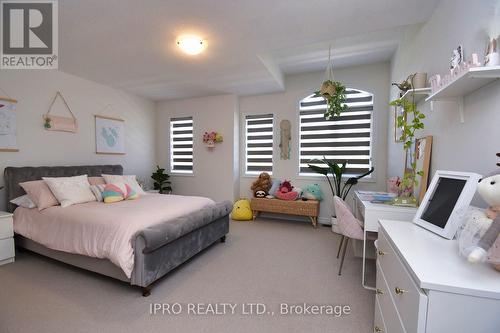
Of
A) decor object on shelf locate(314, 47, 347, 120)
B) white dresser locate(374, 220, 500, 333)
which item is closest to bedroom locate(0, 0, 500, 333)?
white dresser locate(374, 220, 500, 333)

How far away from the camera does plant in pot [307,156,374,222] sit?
369 cm

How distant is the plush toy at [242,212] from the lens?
13.9ft

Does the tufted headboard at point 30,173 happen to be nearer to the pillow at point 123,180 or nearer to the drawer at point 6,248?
the pillow at point 123,180

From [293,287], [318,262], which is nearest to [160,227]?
[293,287]

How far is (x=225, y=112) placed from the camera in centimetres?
443

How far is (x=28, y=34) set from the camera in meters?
2.33

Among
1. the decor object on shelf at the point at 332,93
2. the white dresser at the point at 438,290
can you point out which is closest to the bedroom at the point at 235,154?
the white dresser at the point at 438,290

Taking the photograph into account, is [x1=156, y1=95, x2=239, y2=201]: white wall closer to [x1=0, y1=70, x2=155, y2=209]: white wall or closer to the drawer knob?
[x1=0, y1=70, x2=155, y2=209]: white wall

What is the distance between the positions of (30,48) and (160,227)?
2.61m

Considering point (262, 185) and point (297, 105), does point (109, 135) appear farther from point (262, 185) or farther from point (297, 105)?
point (297, 105)

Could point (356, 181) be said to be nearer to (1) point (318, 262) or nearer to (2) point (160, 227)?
(1) point (318, 262)

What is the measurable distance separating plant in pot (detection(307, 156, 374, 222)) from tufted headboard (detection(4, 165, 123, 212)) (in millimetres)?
3614

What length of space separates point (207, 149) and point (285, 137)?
63.6 inches

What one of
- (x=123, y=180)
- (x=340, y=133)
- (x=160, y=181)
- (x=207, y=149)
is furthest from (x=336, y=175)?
(x=160, y=181)
